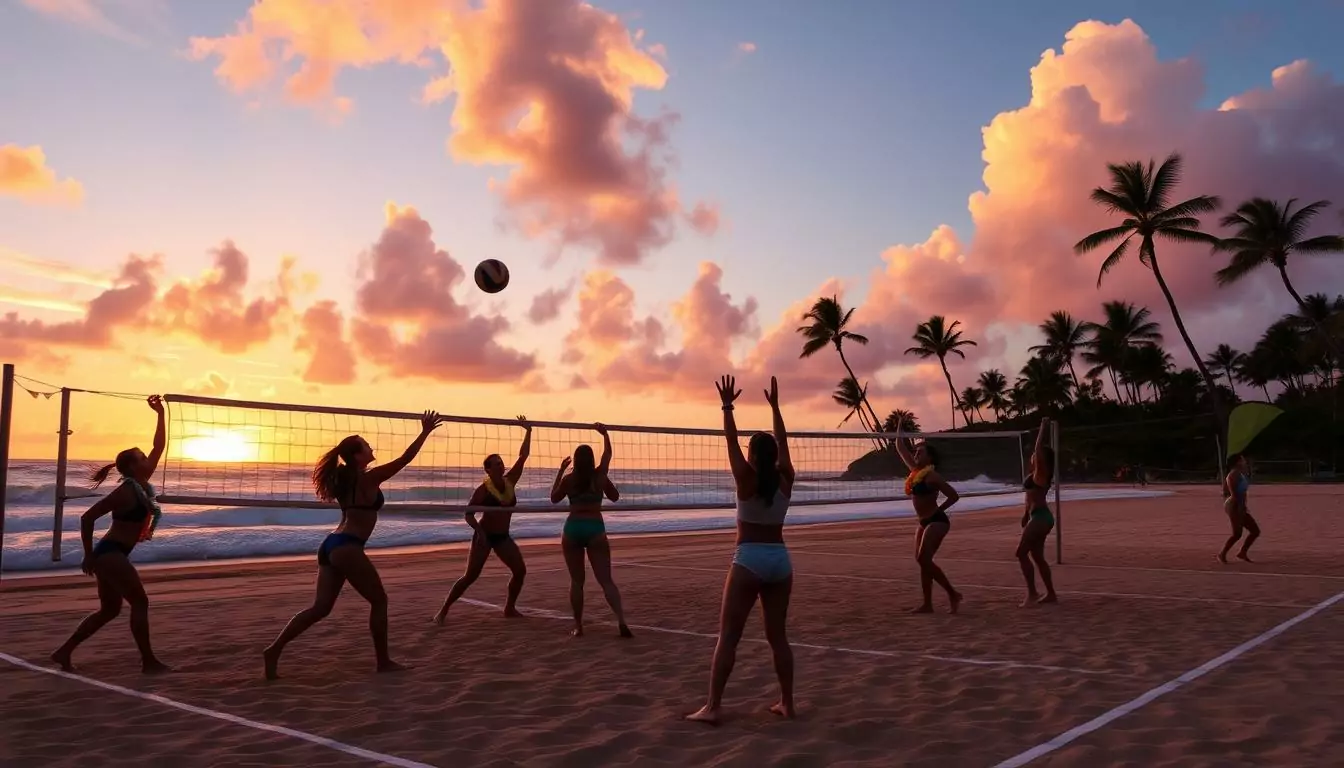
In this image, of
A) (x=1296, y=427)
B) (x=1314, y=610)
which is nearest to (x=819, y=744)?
(x=1314, y=610)

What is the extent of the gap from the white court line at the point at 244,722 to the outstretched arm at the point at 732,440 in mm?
2075

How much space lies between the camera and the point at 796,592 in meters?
11.1

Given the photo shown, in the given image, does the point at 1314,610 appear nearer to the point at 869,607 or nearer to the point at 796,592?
the point at 869,607

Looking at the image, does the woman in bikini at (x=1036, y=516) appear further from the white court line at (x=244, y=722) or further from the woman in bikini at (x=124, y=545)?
the woman in bikini at (x=124, y=545)

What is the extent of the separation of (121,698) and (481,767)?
2.89 m

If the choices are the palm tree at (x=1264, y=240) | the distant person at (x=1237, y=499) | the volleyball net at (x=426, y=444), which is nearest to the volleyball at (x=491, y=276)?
the volleyball net at (x=426, y=444)

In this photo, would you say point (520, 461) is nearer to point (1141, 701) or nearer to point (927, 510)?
point (927, 510)

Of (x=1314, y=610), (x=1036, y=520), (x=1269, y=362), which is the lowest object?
(x=1314, y=610)

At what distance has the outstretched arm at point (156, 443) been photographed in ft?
21.6

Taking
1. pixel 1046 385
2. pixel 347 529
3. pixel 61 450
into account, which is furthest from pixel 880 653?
pixel 1046 385

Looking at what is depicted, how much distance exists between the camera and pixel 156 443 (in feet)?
22.1

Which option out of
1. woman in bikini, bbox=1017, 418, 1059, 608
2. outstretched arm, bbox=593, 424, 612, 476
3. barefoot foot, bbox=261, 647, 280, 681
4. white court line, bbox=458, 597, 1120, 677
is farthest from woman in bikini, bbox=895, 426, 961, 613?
barefoot foot, bbox=261, 647, 280, 681

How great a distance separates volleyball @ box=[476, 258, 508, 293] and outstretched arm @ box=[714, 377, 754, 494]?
7.24 m

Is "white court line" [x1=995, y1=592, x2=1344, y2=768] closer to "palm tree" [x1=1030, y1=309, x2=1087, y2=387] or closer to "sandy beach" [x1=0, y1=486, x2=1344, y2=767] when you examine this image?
"sandy beach" [x1=0, y1=486, x2=1344, y2=767]
